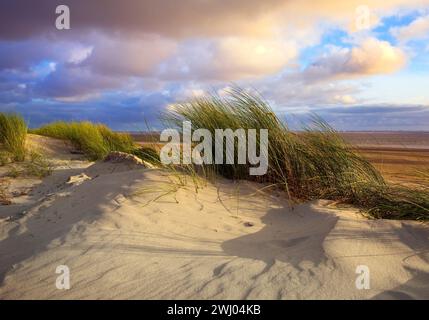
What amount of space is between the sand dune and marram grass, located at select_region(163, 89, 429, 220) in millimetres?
384

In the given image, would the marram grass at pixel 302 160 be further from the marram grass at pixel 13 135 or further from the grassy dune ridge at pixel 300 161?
the marram grass at pixel 13 135

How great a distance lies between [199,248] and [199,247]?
0.02 m

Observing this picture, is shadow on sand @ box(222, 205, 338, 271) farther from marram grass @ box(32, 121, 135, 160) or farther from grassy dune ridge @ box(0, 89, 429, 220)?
marram grass @ box(32, 121, 135, 160)

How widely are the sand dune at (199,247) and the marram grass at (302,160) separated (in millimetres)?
384

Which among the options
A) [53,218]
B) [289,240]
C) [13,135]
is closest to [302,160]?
[289,240]

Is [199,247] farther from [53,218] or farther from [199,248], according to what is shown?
[53,218]

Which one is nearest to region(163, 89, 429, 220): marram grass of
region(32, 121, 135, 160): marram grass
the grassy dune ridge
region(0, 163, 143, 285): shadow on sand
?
the grassy dune ridge

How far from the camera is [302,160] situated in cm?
525

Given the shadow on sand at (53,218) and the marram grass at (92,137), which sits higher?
the marram grass at (92,137)

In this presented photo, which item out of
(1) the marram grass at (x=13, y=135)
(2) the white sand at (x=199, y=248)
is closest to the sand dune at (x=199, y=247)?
(2) the white sand at (x=199, y=248)

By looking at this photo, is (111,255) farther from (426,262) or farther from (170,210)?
(426,262)

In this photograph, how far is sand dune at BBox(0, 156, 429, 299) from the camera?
2.96 meters

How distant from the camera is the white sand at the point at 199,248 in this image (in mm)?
2961
